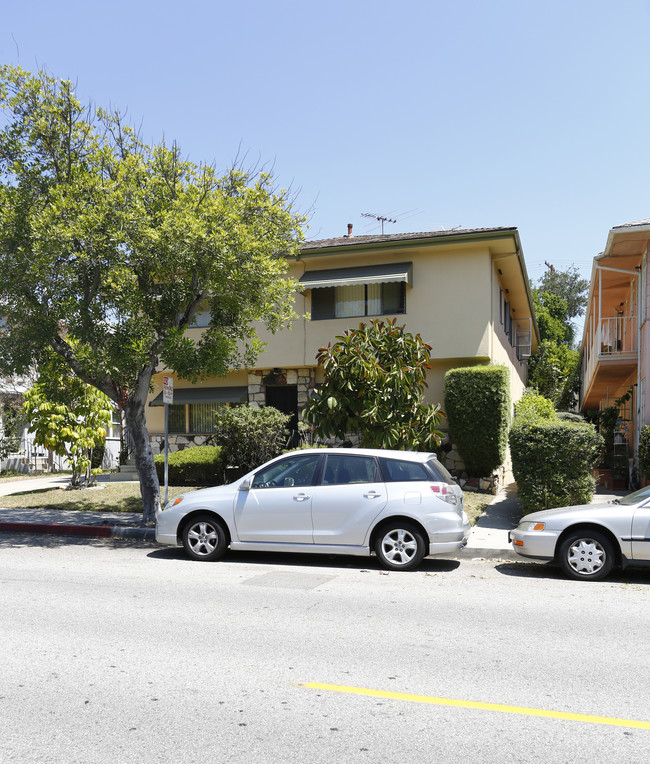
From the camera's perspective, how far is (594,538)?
8477 millimetres

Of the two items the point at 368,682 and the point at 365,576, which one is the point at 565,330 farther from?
the point at 368,682

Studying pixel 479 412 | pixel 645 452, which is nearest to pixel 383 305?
pixel 479 412

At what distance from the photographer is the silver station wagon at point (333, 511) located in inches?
352

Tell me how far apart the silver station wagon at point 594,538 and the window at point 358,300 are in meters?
9.85

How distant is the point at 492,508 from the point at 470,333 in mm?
4846

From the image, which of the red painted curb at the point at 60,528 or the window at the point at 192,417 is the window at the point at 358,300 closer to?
the window at the point at 192,417

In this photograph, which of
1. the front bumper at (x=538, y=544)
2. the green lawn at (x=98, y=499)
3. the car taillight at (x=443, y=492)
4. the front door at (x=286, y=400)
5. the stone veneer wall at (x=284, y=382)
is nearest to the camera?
the front bumper at (x=538, y=544)

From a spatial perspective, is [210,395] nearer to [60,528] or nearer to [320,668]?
[60,528]

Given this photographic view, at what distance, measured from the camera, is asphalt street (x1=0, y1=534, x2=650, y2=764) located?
385cm

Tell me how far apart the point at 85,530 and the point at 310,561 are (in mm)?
4753

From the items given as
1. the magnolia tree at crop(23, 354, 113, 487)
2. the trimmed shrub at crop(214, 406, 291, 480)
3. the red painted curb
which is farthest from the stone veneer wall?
the red painted curb

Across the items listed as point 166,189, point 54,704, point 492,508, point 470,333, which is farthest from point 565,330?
point 54,704

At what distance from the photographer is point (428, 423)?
48.7ft

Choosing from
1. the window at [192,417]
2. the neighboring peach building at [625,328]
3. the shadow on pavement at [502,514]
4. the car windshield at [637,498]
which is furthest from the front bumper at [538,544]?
the window at [192,417]
